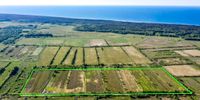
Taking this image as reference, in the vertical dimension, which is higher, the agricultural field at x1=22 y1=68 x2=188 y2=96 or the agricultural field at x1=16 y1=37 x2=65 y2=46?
the agricultural field at x1=16 y1=37 x2=65 y2=46

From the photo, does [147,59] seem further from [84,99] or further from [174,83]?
[84,99]

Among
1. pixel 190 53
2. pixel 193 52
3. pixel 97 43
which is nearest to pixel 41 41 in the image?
pixel 97 43

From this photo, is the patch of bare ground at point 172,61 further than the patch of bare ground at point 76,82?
Yes

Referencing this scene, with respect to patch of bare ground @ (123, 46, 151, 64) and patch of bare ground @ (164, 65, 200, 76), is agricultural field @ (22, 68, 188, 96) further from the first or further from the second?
patch of bare ground @ (123, 46, 151, 64)

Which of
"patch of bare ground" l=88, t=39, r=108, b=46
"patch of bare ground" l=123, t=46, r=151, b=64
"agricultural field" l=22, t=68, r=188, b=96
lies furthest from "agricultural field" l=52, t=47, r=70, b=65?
"patch of bare ground" l=123, t=46, r=151, b=64

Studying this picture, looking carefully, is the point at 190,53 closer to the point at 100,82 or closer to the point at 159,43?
the point at 159,43

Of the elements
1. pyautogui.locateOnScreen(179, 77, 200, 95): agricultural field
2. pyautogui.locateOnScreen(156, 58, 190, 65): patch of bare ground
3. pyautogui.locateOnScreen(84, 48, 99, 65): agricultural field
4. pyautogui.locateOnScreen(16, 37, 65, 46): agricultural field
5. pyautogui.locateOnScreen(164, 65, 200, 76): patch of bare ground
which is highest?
pyautogui.locateOnScreen(16, 37, 65, 46): agricultural field

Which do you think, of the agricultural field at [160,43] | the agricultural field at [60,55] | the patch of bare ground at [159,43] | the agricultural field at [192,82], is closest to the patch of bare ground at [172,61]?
the agricultural field at [192,82]

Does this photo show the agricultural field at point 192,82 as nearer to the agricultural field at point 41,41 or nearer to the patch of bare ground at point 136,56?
the patch of bare ground at point 136,56
